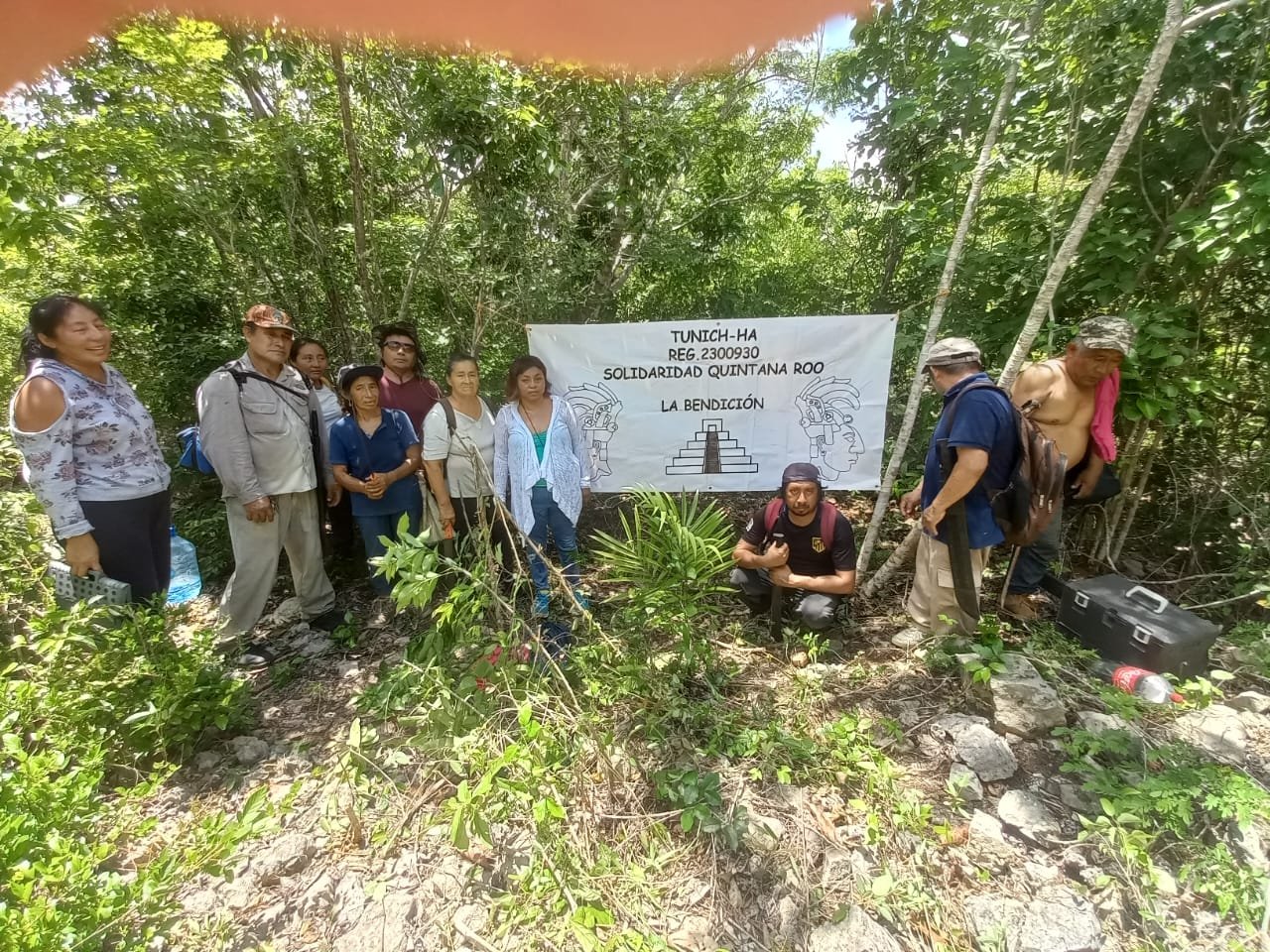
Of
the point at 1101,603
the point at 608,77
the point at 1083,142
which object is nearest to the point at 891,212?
the point at 1083,142

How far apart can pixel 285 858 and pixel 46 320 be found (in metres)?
2.35

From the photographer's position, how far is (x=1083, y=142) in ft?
10.2

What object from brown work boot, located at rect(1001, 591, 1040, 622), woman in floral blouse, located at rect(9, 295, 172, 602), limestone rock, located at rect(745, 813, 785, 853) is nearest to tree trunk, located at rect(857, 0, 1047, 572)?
brown work boot, located at rect(1001, 591, 1040, 622)

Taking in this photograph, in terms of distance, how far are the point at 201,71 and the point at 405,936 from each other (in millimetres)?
4824

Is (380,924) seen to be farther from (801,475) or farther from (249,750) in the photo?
(801,475)

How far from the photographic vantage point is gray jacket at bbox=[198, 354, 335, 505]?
109 inches

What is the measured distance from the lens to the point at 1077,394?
2.99 meters

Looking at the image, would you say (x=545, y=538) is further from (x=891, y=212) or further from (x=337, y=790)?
(x=891, y=212)

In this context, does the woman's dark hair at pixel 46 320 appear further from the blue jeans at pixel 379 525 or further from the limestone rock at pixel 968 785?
the limestone rock at pixel 968 785

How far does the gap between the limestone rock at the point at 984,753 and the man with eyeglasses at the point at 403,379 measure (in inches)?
125

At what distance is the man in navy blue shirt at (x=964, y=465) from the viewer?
8.43 feet

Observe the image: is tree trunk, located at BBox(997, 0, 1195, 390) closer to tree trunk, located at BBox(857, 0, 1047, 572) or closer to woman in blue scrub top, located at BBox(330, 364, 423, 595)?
tree trunk, located at BBox(857, 0, 1047, 572)

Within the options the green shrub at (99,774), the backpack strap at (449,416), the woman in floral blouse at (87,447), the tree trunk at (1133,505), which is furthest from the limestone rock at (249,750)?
the tree trunk at (1133,505)

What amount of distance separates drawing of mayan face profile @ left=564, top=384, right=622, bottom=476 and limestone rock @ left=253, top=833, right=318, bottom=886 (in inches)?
93.9
